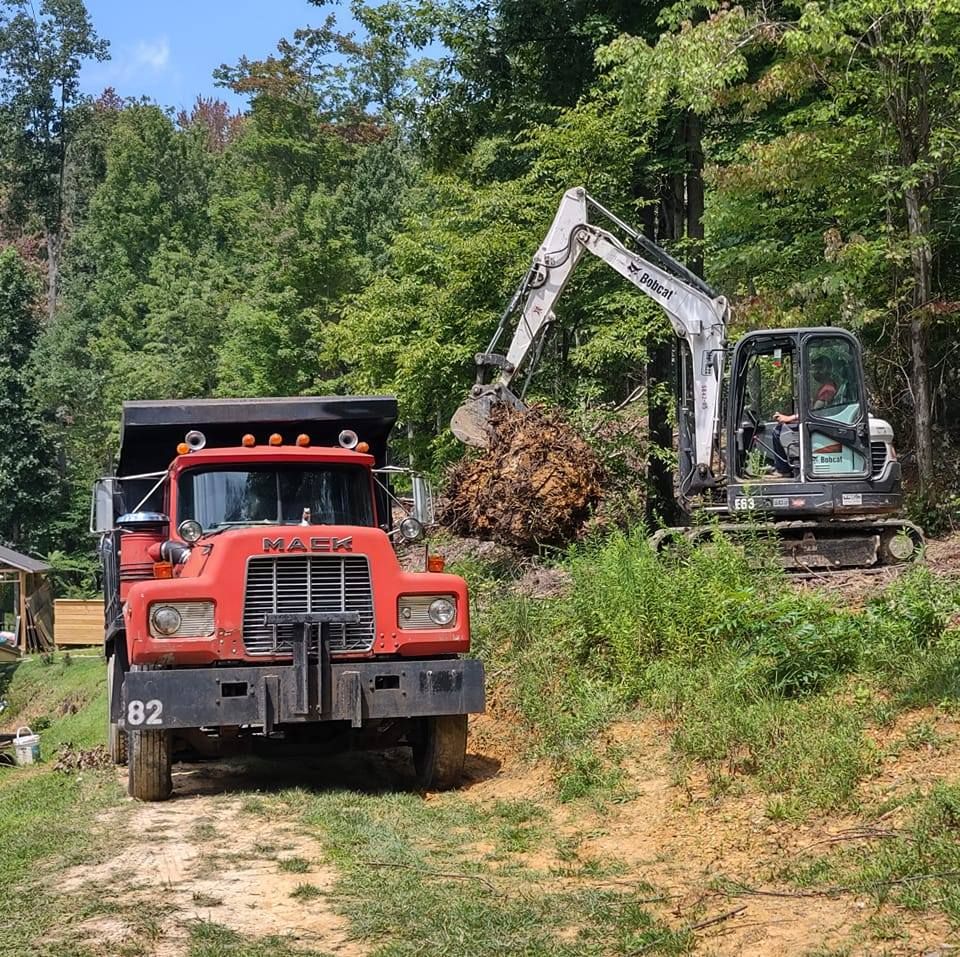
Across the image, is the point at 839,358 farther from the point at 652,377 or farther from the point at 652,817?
the point at 652,817

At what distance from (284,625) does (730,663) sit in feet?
11.0

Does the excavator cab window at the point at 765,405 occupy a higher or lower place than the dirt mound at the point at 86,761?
higher

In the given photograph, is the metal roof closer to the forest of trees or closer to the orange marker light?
the forest of trees

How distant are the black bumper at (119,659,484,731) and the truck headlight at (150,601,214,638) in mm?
257

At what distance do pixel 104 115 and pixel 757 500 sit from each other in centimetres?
6438

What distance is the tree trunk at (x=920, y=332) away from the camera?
18000mm

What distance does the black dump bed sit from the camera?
38.8 ft

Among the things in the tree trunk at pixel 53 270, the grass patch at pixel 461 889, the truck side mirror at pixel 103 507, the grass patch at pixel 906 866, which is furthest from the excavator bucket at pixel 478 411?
the tree trunk at pixel 53 270

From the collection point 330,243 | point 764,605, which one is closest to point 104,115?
point 330,243

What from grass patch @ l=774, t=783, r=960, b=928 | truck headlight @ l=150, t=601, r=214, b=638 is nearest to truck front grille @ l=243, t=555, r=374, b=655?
truck headlight @ l=150, t=601, r=214, b=638

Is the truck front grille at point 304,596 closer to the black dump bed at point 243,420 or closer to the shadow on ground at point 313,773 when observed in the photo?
the shadow on ground at point 313,773

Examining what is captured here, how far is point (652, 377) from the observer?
21422mm

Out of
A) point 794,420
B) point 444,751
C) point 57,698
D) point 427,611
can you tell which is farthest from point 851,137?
point 57,698

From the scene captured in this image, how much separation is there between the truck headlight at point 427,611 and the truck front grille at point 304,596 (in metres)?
0.26
